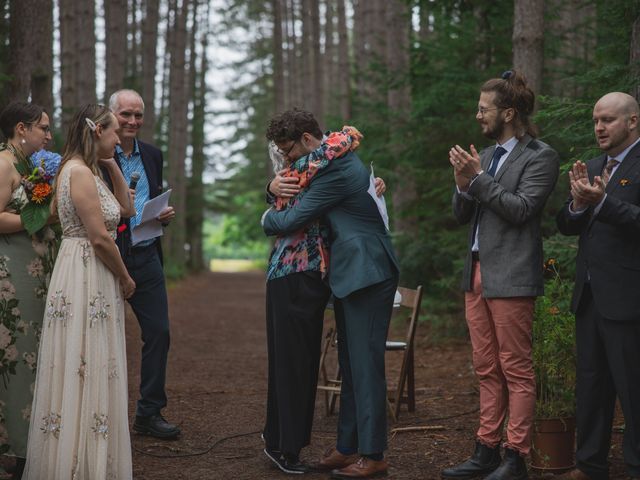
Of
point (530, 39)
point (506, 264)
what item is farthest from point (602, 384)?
point (530, 39)

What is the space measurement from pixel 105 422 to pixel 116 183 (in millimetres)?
1569

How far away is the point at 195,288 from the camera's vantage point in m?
25.4

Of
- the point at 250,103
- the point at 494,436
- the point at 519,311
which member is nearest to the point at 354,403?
the point at 494,436

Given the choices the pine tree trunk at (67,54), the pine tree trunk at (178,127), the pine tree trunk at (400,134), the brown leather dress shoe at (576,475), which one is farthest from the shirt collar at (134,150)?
the pine tree trunk at (178,127)

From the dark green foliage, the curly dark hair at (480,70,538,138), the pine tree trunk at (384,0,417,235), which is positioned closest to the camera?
the curly dark hair at (480,70,538,138)

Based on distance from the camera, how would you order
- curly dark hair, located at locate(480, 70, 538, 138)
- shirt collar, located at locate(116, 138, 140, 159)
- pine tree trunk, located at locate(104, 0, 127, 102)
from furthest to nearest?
1. pine tree trunk, located at locate(104, 0, 127, 102)
2. shirt collar, located at locate(116, 138, 140, 159)
3. curly dark hair, located at locate(480, 70, 538, 138)

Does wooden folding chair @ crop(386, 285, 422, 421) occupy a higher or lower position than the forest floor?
higher

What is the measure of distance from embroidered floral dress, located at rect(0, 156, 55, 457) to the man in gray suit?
2.64 metres

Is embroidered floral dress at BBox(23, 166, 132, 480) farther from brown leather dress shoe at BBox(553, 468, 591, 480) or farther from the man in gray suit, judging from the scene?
brown leather dress shoe at BBox(553, 468, 591, 480)

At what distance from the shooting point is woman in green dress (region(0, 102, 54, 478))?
4879 millimetres

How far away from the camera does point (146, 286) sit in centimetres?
606

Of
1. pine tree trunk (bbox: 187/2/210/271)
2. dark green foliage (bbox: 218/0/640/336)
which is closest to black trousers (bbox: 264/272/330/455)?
dark green foliage (bbox: 218/0/640/336)

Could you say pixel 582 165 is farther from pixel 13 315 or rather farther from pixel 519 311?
pixel 13 315

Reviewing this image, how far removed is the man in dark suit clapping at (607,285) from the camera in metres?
4.36
